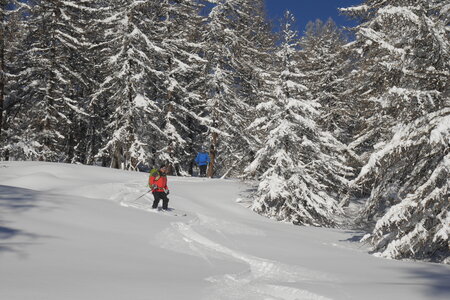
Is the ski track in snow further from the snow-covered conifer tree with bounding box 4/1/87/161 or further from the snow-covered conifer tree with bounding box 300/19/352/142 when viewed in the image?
the snow-covered conifer tree with bounding box 4/1/87/161

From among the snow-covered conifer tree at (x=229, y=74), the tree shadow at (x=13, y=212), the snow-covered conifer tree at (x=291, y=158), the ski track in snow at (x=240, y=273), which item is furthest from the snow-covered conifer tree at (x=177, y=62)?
the tree shadow at (x=13, y=212)

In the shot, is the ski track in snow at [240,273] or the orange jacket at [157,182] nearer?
the ski track in snow at [240,273]

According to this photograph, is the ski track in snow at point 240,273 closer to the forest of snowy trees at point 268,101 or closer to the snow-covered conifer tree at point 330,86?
the forest of snowy trees at point 268,101

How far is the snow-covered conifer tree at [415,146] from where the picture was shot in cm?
852

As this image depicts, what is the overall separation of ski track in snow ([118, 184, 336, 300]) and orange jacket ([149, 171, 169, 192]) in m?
2.15

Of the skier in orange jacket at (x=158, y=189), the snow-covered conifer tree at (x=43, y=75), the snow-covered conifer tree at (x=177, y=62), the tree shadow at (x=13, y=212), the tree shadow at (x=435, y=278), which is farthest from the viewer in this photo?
the snow-covered conifer tree at (x=177, y=62)

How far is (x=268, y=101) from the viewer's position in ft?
51.0

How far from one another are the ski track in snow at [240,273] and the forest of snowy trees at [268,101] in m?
3.78

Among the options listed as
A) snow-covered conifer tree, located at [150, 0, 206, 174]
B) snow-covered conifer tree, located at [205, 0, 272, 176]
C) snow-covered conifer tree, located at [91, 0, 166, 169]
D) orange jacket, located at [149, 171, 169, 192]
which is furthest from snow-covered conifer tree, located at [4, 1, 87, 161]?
orange jacket, located at [149, 171, 169, 192]

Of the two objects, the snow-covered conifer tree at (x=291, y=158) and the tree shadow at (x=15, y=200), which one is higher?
the snow-covered conifer tree at (x=291, y=158)

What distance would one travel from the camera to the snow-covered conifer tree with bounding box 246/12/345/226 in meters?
14.5

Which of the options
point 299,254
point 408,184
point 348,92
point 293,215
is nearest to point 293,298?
point 299,254

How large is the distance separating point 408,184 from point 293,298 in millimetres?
6459

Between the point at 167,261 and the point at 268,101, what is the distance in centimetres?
1049
